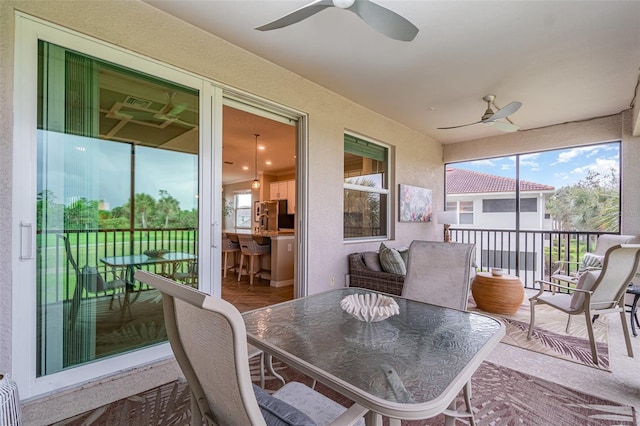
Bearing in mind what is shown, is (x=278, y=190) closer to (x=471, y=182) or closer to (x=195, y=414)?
(x=471, y=182)

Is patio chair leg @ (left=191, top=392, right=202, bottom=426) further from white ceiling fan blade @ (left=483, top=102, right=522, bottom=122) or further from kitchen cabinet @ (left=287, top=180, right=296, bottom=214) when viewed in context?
kitchen cabinet @ (left=287, top=180, right=296, bottom=214)

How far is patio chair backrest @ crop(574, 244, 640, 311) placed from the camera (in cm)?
237

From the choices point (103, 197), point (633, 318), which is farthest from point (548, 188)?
point (103, 197)

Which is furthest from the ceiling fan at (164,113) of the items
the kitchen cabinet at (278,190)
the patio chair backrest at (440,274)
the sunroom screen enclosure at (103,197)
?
the kitchen cabinet at (278,190)

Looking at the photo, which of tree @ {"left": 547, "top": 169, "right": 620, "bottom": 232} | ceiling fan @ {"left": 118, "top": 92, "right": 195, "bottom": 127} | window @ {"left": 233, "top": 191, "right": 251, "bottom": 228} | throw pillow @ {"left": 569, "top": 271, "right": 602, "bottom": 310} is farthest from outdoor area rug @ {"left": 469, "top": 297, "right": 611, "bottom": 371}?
window @ {"left": 233, "top": 191, "right": 251, "bottom": 228}

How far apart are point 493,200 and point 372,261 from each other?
394cm

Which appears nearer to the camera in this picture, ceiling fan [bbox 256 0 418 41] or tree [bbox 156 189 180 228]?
ceiling fan [bbox 256 0 418 41]

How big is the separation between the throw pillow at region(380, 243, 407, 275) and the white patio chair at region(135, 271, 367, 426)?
8.74 ft

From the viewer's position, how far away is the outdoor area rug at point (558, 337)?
2549 mm

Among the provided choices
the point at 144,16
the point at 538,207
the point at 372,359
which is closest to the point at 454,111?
the point at 538,207

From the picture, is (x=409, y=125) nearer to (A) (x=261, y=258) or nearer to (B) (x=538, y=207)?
(B) (x=538, y=207)

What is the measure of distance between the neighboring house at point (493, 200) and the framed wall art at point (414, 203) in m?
1.10

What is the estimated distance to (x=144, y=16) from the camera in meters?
2.12

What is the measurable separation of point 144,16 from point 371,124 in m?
→ 2.98
